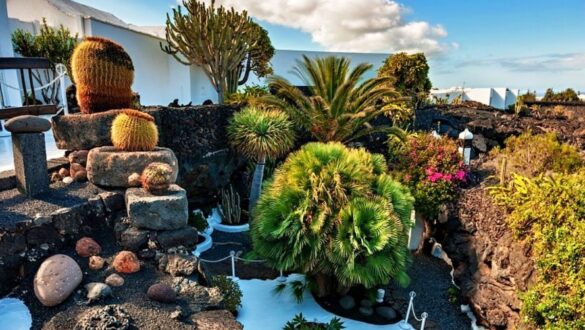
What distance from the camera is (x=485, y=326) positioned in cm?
529

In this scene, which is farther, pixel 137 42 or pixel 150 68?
pixel 150 68

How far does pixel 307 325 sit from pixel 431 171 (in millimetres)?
4049

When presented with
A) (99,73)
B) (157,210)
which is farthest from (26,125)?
(157,210)

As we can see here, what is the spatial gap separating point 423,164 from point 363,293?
3.07 metres

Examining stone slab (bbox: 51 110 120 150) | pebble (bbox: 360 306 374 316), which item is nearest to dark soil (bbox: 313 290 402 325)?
pebble (bbox: 360 306 374 316)

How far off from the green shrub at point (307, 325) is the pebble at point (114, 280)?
2.49 meters

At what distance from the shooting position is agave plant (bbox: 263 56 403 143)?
331 inches

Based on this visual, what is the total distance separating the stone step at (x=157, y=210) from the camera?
411 cm

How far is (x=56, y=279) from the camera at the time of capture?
3291 millimetres

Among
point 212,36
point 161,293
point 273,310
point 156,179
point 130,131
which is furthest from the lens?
point 212,36

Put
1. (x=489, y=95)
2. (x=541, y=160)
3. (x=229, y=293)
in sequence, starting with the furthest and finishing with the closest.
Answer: (x=489, y=95) < (x=541, y=160) < (x=229, y=293)

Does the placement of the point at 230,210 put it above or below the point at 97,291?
below

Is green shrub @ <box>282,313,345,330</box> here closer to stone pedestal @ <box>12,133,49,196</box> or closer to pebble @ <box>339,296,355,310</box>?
pebble @ <box>339,296,355,310</box>

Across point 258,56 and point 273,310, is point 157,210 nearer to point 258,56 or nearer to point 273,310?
point 273,310
